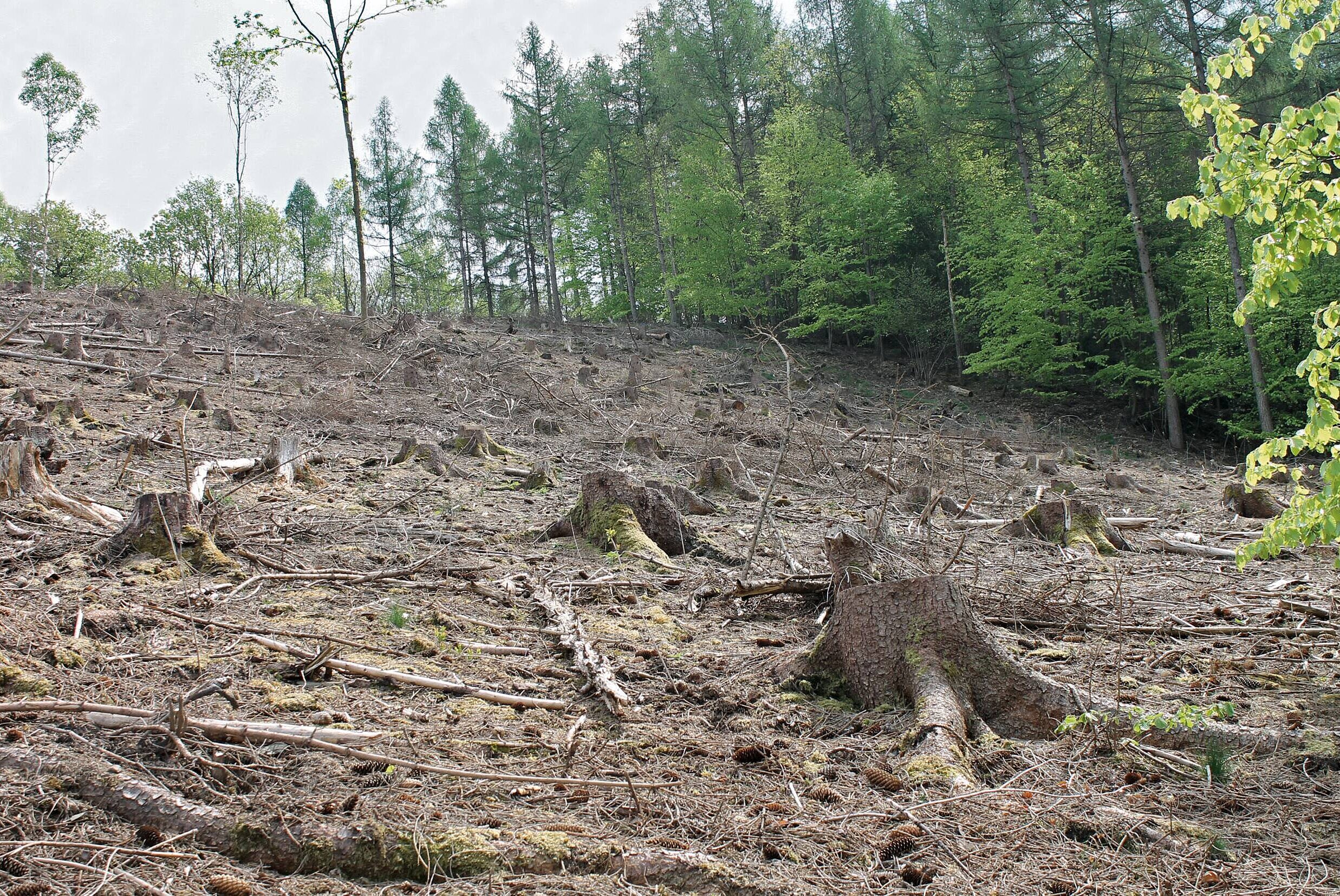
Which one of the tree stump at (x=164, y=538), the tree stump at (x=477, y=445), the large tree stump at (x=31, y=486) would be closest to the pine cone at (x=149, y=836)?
the tree stump at (x=164, y=538)

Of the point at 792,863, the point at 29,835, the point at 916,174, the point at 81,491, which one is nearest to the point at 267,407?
the point at 81,491

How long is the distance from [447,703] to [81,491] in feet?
17.0

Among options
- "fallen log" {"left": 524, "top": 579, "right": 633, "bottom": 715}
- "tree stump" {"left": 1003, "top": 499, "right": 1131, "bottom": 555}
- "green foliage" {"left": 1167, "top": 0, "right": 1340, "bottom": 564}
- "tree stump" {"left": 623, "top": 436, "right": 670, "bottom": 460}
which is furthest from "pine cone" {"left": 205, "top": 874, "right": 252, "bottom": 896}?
"tree stump" {"left": 623, "top": 436, "right": 670, "bottom": 460}

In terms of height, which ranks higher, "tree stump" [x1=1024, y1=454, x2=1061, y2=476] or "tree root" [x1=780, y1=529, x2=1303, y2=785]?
"tree stump" [x1=1024, y1=454, x2=1061, y2=476]

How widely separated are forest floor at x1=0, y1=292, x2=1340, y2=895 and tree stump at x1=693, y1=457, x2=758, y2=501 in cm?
18

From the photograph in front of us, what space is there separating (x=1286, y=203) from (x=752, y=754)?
3807mm

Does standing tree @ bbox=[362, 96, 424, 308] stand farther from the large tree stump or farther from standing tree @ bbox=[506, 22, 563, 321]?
the large tree stump

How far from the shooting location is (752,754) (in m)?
3.32

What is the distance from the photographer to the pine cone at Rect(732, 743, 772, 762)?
3.29m

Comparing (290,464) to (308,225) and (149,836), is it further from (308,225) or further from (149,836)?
(308,225)

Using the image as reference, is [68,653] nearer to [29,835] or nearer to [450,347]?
[29,835]

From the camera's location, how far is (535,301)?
37.9m

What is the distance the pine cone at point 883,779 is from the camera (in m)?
3.01

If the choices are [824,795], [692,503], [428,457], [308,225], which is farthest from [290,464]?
[308,225]
